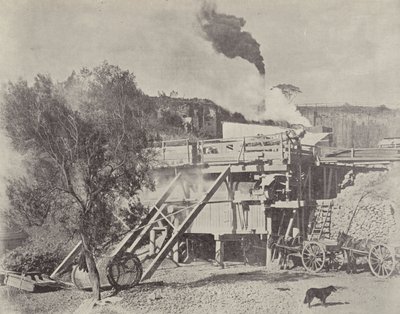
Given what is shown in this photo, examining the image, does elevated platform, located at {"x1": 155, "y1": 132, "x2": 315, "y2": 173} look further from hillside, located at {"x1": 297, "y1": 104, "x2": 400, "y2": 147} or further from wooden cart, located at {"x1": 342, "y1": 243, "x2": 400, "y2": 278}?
hillside, located at {"x1": 297, "y1": 104, "x2": 400, "y2": 147}

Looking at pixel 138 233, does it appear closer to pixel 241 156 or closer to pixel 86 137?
pixel 86 137

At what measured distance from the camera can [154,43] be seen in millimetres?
15789

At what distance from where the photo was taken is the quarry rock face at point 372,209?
15500 millimetres

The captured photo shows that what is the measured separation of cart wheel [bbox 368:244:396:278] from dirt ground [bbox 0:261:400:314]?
0.30 metres

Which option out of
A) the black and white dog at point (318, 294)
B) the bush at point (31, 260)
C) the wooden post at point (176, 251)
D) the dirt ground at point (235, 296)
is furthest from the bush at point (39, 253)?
the black and white dog at point (318, 294)

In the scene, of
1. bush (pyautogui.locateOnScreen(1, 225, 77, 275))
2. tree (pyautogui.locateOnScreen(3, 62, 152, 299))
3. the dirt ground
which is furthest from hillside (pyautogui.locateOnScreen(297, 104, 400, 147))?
tree (pyautogui.locateOnScreen(3, 62, 152, 299))

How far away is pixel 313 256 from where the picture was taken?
50.2 feet

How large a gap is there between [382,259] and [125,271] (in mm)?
7085

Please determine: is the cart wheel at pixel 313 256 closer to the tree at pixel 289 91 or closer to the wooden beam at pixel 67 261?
the wooden beam at pixel 67 261

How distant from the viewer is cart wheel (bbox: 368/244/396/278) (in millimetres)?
13516

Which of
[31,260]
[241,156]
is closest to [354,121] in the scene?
[241,156]

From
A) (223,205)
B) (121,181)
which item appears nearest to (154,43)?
(121,181)

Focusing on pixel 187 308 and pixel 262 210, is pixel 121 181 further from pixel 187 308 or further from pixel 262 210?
pixel 262 210

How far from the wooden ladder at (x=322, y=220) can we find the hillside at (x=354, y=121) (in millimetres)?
17382
